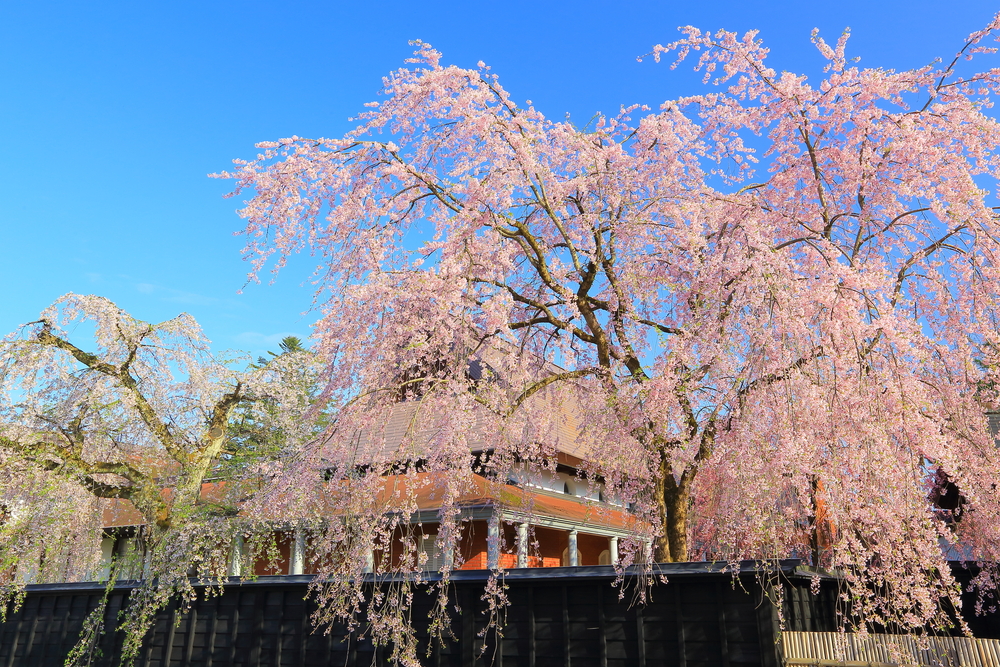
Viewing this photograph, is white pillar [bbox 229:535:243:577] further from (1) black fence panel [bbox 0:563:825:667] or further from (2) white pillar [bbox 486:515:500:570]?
(2) white pillar [bbox 486:515:500:570]

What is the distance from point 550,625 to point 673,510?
203 centimetres

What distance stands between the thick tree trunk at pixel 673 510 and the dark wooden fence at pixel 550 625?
3.33 feet

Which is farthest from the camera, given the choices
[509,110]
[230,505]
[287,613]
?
[230,505]

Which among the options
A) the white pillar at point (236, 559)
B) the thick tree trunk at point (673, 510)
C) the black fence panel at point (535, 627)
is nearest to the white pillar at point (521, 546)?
the black fence panel at point (535, 627)

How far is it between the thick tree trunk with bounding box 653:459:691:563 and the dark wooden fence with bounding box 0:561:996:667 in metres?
1.02

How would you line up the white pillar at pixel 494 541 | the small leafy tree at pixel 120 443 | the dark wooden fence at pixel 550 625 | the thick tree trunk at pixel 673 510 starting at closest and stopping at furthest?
1. the dark wooden fence at pixel 550 625
2. the thick tree trunk at pixel 673 510
3. the white pillar at pixel 494 541
4. the small leafy tree at pixel 120 443

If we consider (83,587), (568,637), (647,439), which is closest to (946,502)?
(647,439)

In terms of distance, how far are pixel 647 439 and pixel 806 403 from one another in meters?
1.98

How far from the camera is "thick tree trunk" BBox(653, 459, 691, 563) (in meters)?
8.52

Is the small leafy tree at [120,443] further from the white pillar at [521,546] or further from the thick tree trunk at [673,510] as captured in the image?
the thick tree trunk at [673,510]

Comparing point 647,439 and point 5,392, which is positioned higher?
point 5,392

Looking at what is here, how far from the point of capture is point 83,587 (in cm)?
1234

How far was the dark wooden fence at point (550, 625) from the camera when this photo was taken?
721cm

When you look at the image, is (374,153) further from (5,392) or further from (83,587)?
(83,587)
